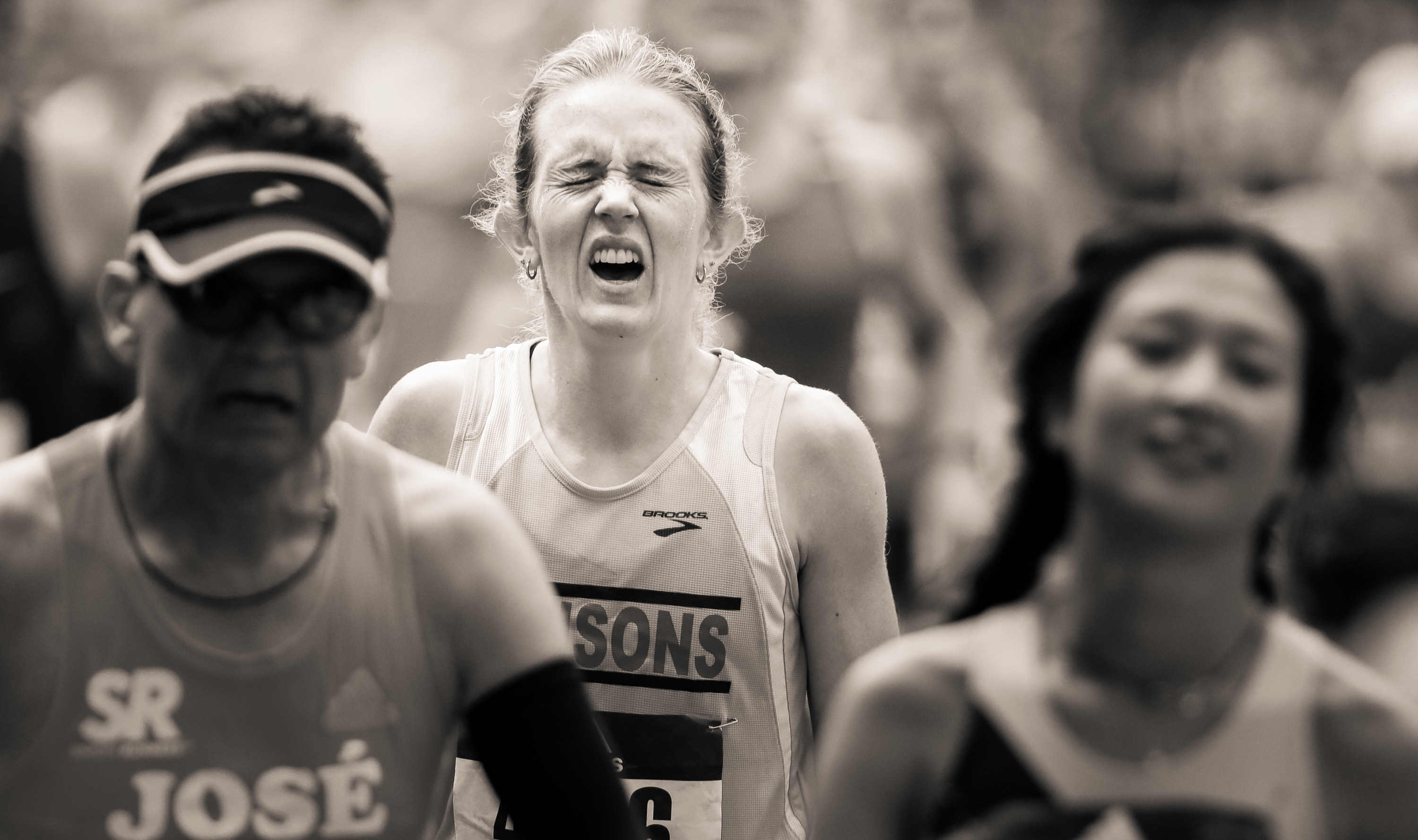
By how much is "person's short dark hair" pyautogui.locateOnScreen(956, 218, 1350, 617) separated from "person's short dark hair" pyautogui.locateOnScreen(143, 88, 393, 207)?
820 millimetres

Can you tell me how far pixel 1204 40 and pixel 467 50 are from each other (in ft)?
15.1

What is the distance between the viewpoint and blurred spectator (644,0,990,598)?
5.63 metres

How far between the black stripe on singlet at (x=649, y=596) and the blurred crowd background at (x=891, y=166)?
183 cm

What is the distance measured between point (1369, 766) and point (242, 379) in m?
1.31

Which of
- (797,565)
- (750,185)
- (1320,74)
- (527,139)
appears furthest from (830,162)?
(1320,74)

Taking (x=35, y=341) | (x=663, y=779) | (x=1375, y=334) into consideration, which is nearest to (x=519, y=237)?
(x=663, y=779)

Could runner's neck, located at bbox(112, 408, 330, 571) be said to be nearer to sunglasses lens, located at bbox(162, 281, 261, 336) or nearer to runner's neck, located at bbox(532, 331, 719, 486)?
sunglasses lens, located at bbox(162, 281, 261, 336)

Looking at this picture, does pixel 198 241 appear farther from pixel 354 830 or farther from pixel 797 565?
pixel 797 565

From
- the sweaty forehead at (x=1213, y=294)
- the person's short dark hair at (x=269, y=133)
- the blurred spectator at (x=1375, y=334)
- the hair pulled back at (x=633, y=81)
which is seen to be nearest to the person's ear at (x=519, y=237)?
the hair pulled back at (x=633, y=81)

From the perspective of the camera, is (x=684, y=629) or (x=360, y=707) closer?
(x=360, y=707)

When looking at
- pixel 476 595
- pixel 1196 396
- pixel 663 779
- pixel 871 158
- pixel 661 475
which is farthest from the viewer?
pixel 871 158

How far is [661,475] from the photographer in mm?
3062

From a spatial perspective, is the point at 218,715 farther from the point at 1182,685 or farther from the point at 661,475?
the point at 661,475

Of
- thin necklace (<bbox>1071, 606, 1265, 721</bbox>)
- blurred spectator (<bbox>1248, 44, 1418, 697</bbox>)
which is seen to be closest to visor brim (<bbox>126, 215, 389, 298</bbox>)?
thin necklace (<bbox>1071, 606, 1265, 721</bbox>)
